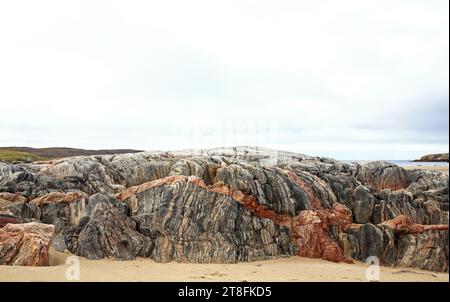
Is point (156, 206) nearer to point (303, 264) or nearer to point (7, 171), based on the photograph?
point (303, 264)

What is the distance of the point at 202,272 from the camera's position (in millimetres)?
17328

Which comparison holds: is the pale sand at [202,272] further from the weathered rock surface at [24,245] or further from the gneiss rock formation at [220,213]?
the gneiss rock formation at [220,213]

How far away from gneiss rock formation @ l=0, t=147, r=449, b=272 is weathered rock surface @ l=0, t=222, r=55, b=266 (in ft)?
6.10

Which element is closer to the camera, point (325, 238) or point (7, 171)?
point (325, 238)

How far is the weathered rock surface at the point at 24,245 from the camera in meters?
16.7

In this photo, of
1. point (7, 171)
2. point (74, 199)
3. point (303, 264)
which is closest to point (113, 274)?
point (74, 199)

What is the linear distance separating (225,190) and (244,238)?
316 centimetres

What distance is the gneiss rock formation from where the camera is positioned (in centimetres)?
2023

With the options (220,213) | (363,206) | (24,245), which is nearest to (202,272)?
(220,213)

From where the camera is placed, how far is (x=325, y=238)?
71.8 feet

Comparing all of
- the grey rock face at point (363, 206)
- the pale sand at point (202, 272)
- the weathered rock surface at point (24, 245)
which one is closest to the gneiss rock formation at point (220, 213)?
the grey rock face at point (363, 206)

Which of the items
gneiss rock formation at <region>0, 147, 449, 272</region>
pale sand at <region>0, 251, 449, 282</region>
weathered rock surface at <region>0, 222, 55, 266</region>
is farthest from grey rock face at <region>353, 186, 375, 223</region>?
weathered rock surface at <region>0, 222, 55, 266</region>

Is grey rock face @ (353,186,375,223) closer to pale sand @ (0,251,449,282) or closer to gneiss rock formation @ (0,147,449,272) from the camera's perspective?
gneiss rock formation @ (0,147,449,272)
